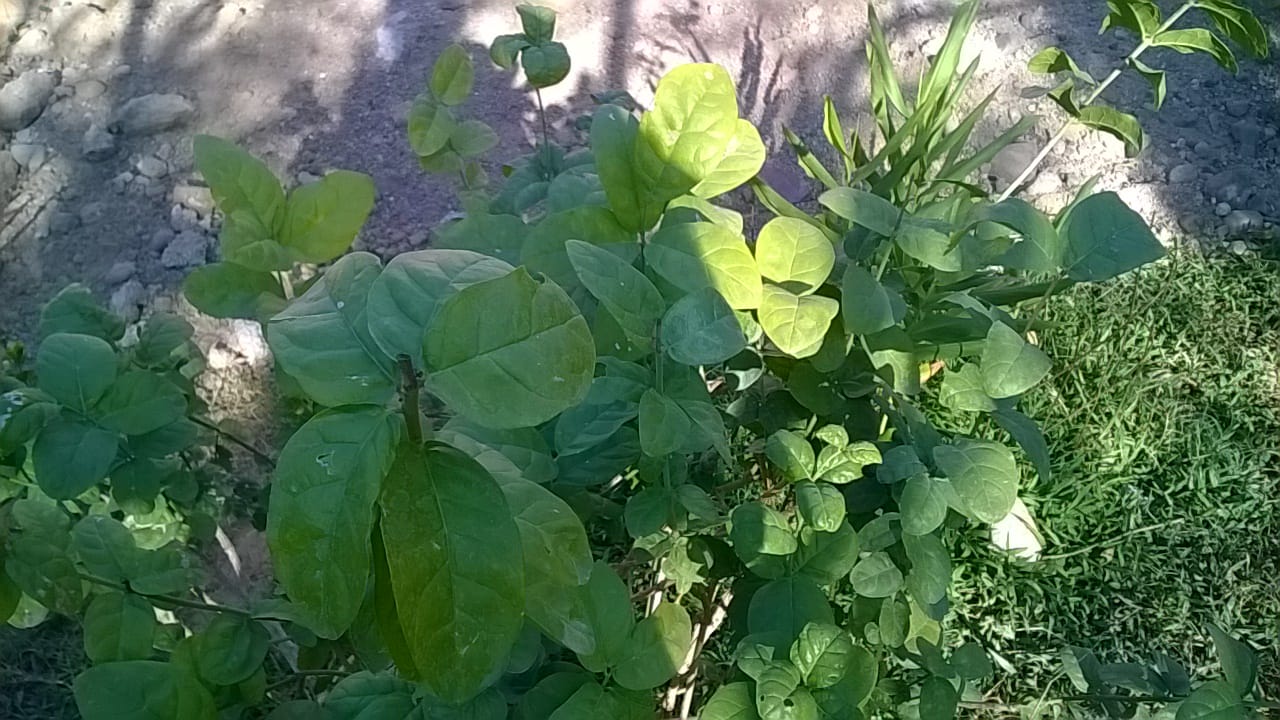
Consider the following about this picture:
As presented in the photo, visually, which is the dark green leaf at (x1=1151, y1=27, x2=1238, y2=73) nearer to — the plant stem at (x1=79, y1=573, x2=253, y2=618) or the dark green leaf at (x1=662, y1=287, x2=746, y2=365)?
the dark green leaf at (x1=662, y1=287, x2=746, y2=365)

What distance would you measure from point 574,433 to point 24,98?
7.33ft

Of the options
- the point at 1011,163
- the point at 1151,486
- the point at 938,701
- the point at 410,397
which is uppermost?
the point at 410,397

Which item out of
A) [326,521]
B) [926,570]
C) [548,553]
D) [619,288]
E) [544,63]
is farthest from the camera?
[544,63]

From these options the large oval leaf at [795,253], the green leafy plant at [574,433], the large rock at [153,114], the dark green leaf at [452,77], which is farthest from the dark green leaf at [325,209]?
the large rock at [153,114]

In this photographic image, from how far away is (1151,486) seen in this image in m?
1.88

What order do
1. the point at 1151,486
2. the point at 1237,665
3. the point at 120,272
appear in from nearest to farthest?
the point at 1237,665
the point at 1151,486
the point at 120,272

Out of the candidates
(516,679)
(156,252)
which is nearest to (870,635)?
(516,679)

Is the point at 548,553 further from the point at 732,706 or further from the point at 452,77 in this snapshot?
the point at 452,77

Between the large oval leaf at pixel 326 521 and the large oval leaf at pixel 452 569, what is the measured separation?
2 cm

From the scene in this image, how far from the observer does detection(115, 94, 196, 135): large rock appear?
7.90 feet

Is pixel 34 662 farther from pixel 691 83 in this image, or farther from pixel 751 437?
pixel 691 83

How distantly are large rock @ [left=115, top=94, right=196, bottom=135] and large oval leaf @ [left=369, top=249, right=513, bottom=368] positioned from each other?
2110 millimetres

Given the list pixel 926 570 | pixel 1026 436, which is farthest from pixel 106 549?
pixel 1026 436

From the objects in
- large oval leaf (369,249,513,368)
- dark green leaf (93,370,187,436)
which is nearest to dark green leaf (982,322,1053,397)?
large oval leaf (369,249,513,368)
